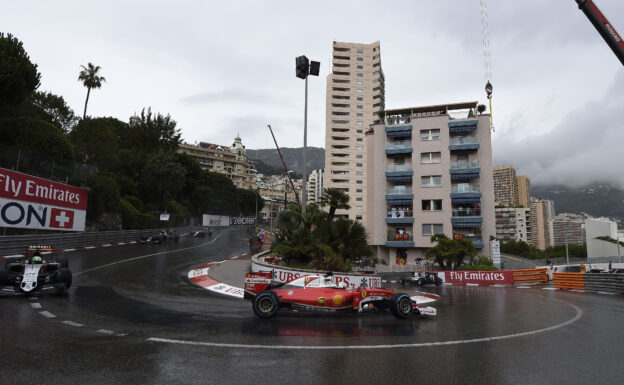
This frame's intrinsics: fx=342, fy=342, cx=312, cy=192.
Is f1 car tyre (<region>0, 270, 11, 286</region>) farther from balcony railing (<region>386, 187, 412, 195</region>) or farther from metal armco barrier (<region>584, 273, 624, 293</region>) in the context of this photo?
balcony railing (<region>386, 187, 412, 195</region>)

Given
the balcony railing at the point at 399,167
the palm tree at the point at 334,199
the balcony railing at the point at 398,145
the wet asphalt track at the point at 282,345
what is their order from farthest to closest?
the balcony railing at the point at 398,145 → the balcony railing at the point at 399,167 → the palm tree at the point at 334,199 → the wet asphalt track at the point at 282,345

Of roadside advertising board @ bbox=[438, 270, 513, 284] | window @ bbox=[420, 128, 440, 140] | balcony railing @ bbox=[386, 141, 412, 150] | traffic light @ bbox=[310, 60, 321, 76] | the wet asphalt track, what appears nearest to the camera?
the wet asphalt track

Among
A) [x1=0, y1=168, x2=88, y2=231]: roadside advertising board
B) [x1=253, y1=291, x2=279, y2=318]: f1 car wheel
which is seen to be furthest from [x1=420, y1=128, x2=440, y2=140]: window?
[x1=253, y1=291, x2=279, y2=318]: f1 car wheel

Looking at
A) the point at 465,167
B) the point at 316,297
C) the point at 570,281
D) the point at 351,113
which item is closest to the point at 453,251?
the point at 570,281

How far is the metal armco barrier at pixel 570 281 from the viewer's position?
21422mm

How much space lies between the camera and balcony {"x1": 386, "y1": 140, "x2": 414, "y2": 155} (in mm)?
45000

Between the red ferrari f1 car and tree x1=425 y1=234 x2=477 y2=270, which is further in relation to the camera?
tree x1=425 y1=234 x2=477 y2=270

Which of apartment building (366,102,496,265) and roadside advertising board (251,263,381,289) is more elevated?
apartment building (366,102,496,265)

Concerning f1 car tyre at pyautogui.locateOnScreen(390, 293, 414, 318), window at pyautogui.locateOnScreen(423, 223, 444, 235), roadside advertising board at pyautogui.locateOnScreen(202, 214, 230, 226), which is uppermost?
roadside advertising board at pyautogui.locateOnScreen(202, 214, 230, 226)

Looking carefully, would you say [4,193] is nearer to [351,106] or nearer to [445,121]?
[445,121]

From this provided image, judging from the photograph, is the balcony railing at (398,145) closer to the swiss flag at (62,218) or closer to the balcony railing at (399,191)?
the balcony railing at (399,191)

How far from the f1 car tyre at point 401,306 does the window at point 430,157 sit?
3688 cm

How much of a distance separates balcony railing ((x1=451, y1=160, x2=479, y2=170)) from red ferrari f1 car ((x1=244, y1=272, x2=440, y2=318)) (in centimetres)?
3588

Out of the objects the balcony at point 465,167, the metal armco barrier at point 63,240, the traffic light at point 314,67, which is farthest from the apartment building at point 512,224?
the traffic light at point 314,67
